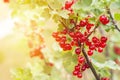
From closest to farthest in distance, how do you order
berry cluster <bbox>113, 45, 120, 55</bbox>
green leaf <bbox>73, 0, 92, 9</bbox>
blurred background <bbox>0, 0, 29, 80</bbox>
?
green leaf <bbox>73, 0, 92, 9</bbox>
berry cluster <bbox>113, 45, 120, 55</bbox>
blurred background <bbox>0, 0, 29, 80</bbox>

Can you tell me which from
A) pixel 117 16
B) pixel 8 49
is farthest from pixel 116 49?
pixel 8 49

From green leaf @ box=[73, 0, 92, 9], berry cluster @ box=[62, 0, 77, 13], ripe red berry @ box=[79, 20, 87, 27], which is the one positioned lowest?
ripe red berry @ box=[79, 20, 87, 27]

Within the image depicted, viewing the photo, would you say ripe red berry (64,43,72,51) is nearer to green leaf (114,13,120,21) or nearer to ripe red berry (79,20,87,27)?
ripe red berry (79,20,87,27)

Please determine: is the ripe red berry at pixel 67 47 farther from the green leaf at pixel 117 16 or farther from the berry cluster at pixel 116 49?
the berry cluster at pixel 116 49

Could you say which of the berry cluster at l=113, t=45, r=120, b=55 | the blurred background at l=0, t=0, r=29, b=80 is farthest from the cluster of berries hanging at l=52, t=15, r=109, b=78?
the blurred background at l=0, t=0, r=29, b=80

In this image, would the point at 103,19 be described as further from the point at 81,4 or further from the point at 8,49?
the point at 8,49

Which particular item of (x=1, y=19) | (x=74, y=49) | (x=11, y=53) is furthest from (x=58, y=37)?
(x=1, y=19)

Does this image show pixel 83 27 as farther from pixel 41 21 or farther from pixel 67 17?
pixel 41 21

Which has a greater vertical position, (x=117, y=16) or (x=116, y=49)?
(x=116, y=49)

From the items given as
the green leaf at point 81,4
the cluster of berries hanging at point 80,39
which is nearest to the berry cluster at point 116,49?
the cluster of berries hanging at point 80,39
